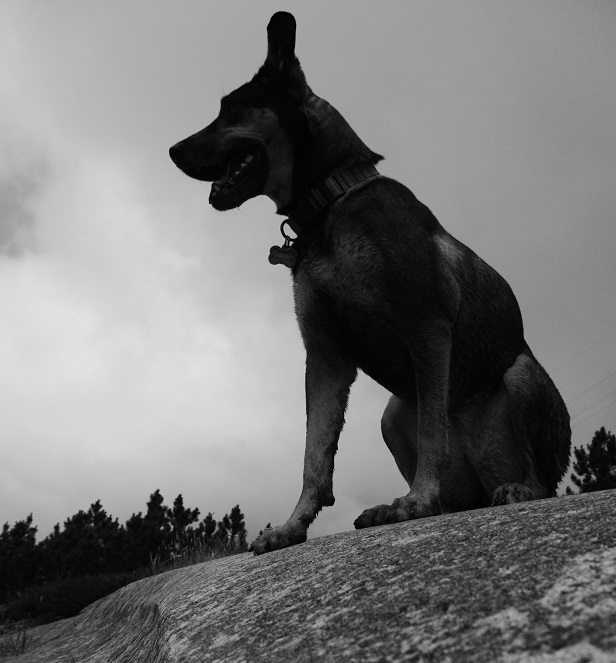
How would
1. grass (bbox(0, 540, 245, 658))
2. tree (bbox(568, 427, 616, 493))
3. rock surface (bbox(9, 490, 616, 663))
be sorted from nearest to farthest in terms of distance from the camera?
rock surface (bbox(9, 490, 616, 663)), grass (bbox(0, 540, 245, 658)), tree (bbox(568, 427, 616, 493))

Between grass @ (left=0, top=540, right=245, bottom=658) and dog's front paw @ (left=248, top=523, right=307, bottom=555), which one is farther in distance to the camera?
grass @ (left=0, top=540, right=245, bottom=658)

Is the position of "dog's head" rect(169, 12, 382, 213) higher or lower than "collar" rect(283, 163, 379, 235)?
higher

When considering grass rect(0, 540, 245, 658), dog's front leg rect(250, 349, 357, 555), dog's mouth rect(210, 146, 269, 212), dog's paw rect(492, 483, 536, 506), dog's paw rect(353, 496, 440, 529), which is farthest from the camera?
grass rect(0, 540, 245, 658)

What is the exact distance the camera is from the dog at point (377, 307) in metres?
3.45

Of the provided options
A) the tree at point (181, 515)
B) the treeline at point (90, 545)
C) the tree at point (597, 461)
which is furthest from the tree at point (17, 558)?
the tree at point (597, 461)

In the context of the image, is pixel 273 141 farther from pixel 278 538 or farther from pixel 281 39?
pixel 278 538

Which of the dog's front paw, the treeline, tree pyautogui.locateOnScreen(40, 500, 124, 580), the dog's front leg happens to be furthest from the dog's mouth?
tree pyautogui.locateOnScreen(40, 500, 124, 580)

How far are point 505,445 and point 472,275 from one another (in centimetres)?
108

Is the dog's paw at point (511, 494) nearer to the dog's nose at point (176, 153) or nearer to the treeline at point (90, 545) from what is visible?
the dog's nose at point (176, 153)

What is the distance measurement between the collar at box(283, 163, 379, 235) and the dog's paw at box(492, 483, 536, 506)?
1.86 metres

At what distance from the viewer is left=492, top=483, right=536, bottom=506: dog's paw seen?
344cm

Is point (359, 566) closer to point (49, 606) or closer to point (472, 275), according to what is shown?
point (472, 275)

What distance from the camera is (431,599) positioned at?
4.62ft

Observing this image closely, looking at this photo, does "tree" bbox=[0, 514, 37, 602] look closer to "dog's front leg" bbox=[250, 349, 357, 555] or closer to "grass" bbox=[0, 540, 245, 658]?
"grass" bbox=[0, 540, 245, 658]
